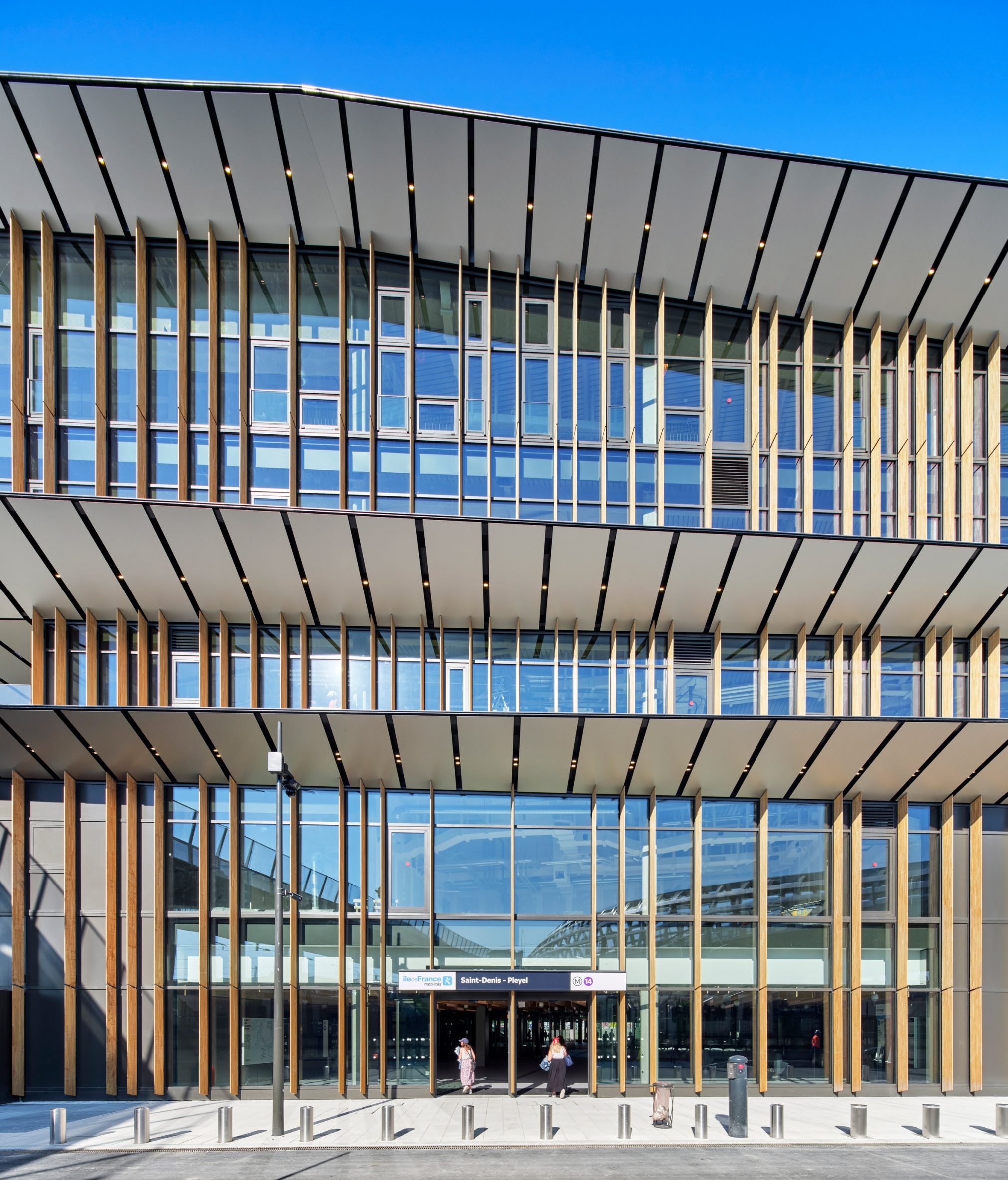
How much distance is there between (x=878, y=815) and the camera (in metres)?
21.2

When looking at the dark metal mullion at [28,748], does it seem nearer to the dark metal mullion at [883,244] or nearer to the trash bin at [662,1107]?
the trash bin at [662,1107]

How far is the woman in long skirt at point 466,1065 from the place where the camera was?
19.0 metres

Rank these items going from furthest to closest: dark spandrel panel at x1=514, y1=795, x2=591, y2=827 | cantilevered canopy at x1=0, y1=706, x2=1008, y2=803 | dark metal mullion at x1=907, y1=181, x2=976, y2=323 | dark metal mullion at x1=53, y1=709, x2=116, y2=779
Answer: dark spandrel panel at x1=514, y1=795, x2=591, y2=827, dark metal mullion at x1=907, y1=181, x2=976, y2=323, cantilevered canopy at x1=0, y1=706, x2=1008, y2=803, dark metal mullion at x1=53, y1=709, x2=116, y2=779

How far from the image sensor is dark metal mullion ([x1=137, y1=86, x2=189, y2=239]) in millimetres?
17366

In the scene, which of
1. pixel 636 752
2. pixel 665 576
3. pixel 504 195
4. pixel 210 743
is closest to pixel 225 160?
pixel 504 195

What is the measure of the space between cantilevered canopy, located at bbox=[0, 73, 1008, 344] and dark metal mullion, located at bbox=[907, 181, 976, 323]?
35 mm

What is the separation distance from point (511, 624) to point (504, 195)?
9.33 m

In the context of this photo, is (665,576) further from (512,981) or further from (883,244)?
(512,981)

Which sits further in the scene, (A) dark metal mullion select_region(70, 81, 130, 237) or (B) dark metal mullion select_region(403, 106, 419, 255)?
(B) dark metal mullion select_region(403, 106, 419, 255)

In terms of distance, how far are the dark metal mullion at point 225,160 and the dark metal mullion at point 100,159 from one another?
2.34m

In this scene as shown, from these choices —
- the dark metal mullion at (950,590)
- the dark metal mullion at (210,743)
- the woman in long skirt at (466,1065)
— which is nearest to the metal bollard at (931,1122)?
the woman in long skirt at (466,1065)

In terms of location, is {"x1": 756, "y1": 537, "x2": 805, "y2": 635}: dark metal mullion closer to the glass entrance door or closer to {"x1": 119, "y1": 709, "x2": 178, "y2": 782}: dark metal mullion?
the glass entrance door

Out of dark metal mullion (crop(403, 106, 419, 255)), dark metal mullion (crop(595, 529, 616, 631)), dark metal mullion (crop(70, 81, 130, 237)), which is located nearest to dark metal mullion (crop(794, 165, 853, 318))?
dark metal mullion (crop(595, 529, 616, 631))

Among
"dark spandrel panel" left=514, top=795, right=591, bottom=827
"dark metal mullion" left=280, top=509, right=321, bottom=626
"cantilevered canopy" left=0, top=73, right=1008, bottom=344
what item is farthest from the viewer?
"dark spandrel panel" left=514, top=795, right=591, bottom=827
